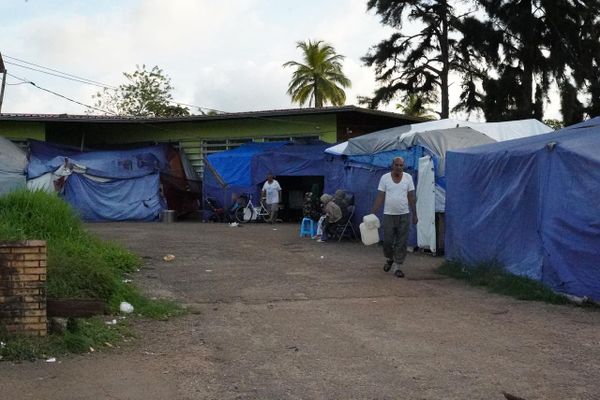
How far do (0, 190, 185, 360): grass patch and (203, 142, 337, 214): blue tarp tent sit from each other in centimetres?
1085

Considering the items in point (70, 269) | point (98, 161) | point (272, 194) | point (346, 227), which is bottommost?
point (70, 269)

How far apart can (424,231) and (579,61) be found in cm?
1825

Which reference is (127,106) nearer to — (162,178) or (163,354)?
(162,178)

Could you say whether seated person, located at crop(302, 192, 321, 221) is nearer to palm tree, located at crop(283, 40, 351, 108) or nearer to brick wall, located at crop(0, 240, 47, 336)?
brick wall, located at crop(0, 240, 47, 336)

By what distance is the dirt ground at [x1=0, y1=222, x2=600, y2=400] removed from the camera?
472cm

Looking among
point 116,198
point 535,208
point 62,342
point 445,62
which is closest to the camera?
point 62,342

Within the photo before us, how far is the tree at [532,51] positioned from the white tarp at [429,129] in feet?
41.7

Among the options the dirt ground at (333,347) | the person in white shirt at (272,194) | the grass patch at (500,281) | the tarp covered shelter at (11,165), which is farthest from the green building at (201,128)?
the dirt ground at (333,347)

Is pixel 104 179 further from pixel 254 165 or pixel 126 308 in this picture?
pixel 126 308

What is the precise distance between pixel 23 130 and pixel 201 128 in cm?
676

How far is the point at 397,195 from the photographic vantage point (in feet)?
32.3

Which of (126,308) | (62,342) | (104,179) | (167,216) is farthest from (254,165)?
(62,342)

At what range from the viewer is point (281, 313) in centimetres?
728

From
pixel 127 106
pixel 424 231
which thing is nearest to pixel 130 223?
pixel 424 231
